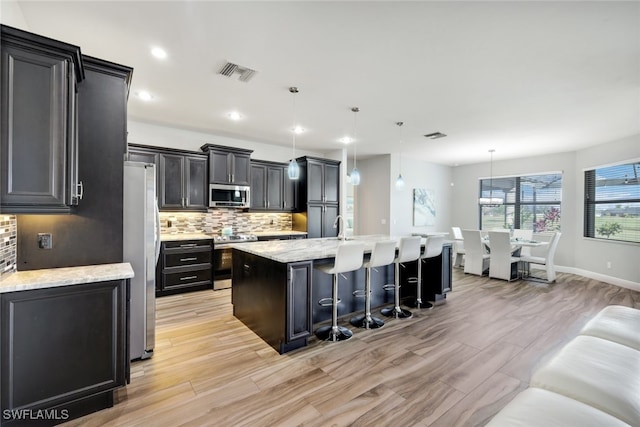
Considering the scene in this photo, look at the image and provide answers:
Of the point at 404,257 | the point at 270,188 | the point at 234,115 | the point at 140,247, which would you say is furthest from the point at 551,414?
the point at 270,188

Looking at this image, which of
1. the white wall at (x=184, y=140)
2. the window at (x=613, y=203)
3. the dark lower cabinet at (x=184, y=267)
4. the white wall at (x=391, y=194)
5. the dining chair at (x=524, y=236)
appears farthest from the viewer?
the white wall at (x=391, y=194)

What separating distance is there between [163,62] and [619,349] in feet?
14.0

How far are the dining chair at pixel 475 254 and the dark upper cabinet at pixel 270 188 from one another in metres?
3.86

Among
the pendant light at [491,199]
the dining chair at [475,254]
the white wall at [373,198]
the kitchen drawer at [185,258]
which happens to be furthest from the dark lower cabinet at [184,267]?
the pendant light at [491,199]

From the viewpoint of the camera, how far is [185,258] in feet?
15.2

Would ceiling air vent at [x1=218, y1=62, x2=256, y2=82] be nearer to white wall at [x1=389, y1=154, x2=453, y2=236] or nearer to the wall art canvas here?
white wall at [x1=389, y1=154, x2=453, y2=236]

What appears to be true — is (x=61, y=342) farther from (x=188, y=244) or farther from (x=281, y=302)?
(x=188, y=244)

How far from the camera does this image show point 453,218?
8.85 metres

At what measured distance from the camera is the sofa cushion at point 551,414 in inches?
45.8

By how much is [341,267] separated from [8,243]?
2.55 metres

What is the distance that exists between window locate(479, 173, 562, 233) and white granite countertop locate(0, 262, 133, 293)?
27.9 feet

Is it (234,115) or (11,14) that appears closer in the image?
→ (11,14)

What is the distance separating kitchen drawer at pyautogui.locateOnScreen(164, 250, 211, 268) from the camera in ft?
14.8

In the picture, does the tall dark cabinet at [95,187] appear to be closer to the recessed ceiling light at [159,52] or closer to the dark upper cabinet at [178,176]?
the recessed ceiling light at [159,52]
